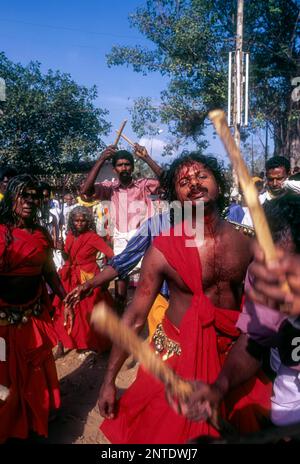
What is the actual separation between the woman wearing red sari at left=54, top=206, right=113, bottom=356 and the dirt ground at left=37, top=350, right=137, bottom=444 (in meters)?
0.19

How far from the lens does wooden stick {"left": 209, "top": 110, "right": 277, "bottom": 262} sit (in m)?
1.07

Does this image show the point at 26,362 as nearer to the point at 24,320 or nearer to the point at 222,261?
the point at 24,320

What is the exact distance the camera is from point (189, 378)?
78.0 inches

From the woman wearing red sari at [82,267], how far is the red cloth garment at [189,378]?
3152mm

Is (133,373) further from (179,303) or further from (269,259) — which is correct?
(269,259)

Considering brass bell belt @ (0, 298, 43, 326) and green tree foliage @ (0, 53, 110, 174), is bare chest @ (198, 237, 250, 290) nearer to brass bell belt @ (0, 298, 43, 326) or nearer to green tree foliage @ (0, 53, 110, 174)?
brass bell belt @ (0, 298, 43, 326)

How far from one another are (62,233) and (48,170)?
9986 mm

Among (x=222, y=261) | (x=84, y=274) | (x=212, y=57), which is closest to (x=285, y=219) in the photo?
(x=222, y=261)

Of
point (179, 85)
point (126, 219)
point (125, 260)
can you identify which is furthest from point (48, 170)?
point (125, 260)

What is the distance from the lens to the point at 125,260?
3.27 metres

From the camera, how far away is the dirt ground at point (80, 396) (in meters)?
3.50

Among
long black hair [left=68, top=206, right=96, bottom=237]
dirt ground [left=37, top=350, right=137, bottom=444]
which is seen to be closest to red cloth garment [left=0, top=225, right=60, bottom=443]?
dirt ground [left=37, top=350, right=137, bottom=444]

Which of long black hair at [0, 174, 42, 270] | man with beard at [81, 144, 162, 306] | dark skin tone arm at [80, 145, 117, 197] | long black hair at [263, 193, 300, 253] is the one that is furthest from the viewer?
man with beard at [81, 144, 162, 306]

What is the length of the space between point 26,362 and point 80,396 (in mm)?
1169
